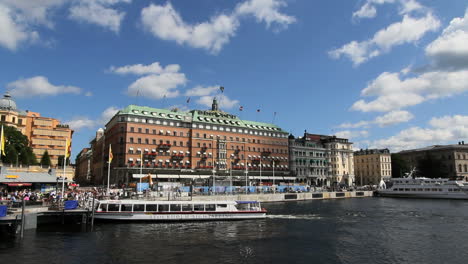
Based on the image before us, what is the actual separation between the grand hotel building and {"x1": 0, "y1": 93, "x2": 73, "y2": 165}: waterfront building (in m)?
16.9

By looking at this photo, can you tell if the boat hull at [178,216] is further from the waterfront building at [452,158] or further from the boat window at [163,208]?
the waterfront building at [452,158]

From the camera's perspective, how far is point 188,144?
393 feet

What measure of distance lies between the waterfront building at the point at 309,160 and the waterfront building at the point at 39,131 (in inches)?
3699

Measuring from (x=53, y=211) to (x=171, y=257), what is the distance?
22.9 meters

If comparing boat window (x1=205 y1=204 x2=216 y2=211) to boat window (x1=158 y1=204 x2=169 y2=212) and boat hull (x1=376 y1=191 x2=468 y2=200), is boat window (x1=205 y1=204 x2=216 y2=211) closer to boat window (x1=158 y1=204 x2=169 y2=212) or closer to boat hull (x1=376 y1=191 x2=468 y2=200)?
boat window (x1=158 y1=204 x2=169 y2=212)

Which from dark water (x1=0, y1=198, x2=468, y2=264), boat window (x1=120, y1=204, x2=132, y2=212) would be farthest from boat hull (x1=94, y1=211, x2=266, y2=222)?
dark water (x1=0, y1=198, x2=468, y2=264)

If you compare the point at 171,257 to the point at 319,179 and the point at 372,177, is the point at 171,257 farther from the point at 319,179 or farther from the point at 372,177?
the point at 372,177

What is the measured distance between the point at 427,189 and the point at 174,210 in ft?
332

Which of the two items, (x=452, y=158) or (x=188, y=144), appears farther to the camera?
(x=452, y=158)

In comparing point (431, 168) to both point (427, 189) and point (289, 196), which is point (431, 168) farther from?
point (289, 196)

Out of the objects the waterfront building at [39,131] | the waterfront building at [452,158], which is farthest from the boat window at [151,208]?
the waterfront building at [452,158]

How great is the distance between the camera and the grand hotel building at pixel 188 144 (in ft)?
352

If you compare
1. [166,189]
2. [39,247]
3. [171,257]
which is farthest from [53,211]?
[166,189]

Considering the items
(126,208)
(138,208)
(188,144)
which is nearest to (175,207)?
(138,208)
